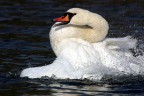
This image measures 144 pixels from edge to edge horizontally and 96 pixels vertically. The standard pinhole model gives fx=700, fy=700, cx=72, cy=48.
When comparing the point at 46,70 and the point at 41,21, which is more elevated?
the point at 41,21

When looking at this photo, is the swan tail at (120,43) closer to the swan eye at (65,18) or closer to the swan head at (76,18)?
the swan head at (76,18)

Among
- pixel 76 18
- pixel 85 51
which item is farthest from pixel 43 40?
pixel 85 51

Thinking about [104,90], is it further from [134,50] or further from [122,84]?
[134,50]

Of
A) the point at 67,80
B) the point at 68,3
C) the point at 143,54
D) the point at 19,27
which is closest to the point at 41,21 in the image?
the point at 19,27

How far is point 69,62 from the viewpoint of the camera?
11.6 m

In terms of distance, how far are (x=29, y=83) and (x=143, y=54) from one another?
253cm

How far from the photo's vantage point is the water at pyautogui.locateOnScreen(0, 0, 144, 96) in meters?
11.3

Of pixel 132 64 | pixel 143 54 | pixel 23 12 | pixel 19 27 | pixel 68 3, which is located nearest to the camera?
pixel 132 64

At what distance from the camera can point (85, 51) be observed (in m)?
11.8

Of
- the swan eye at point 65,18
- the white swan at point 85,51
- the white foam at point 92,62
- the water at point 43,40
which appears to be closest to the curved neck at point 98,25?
the white swan at point 85,51

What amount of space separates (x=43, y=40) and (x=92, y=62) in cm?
432

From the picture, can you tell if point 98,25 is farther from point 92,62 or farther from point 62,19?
point 92,62

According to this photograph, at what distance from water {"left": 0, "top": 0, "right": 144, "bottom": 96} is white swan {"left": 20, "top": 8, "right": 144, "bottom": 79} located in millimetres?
163

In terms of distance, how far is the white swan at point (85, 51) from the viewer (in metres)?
11.6
